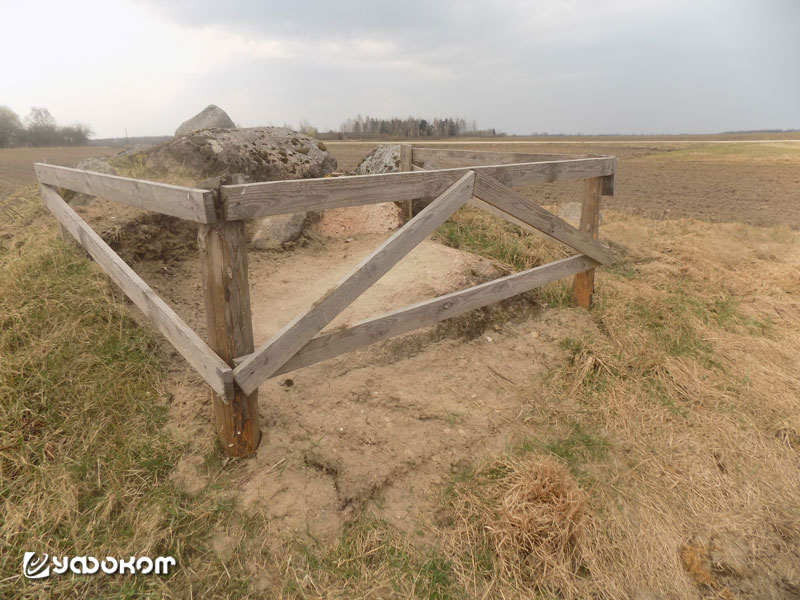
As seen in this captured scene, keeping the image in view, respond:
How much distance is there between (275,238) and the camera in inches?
246

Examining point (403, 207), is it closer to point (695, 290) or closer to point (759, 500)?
point (695, 290)

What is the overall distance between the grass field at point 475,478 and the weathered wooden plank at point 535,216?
0.77 m

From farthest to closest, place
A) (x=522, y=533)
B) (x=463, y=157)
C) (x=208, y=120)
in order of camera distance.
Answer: (x=208, y=120) → (x=463, y=157) → (x=522, y=533)

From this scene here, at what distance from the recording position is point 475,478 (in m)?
2.99

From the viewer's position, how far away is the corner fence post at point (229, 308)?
248 cm

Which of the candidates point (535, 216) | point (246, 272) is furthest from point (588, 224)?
point (246, 272)

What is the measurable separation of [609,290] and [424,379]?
2993 millimetres

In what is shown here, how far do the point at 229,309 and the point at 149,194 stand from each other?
88cm

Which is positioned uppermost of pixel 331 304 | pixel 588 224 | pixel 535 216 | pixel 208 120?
pixel 208 120

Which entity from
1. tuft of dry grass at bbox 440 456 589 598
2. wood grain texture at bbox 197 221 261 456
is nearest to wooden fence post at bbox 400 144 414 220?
wood grain texture at bbox 197 221 261 456

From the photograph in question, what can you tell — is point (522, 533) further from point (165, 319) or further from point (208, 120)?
point (208, 120)

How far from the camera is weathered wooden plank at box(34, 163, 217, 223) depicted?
2318 mm

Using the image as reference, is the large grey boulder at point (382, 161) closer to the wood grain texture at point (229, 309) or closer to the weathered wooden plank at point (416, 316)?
the weathered wooden plank at point (416, 316)

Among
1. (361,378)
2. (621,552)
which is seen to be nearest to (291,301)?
(361,378)
